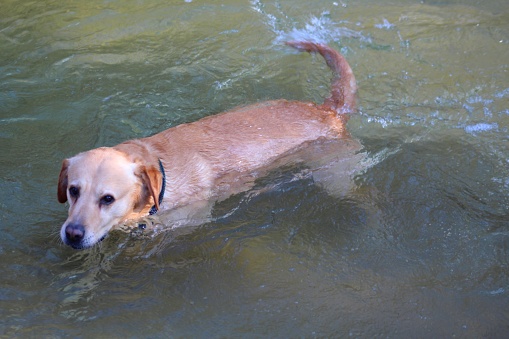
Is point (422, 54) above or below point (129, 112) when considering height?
above

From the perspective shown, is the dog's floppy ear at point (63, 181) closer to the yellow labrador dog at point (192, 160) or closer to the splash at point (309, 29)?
the yellow labrador dog at point (192, 160)

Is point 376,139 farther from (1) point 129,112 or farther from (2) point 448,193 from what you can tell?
(1) point 129,112

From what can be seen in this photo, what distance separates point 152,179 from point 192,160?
0.58m

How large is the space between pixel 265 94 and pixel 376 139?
1.40 m

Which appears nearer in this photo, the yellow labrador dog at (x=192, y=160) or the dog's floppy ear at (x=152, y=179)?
the yellow labrador dog at (x=192, y=160)

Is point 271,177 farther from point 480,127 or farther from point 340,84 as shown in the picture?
point 480,127

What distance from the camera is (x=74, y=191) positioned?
4.14m

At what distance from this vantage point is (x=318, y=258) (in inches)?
177

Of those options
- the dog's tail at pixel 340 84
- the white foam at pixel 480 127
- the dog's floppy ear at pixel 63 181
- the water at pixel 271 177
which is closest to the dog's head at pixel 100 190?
the dog's floppy ear at pixel 63 181

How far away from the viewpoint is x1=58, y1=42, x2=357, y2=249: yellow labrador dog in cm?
410

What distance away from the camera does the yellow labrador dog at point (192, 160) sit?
4103mm

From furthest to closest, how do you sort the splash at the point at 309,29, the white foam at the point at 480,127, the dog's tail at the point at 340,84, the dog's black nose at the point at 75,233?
the splash at the point at 309,29 → the white foam at the point at 480,127 → the dog's tail at the point at 340,84 → the dog's black nose at the point at 75,233

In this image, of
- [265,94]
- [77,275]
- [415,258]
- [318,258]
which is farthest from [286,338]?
[265,94]

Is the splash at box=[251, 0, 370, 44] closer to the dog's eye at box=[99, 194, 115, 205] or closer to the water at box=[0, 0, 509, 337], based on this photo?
the water at box=[0, 0, 509, 337]
